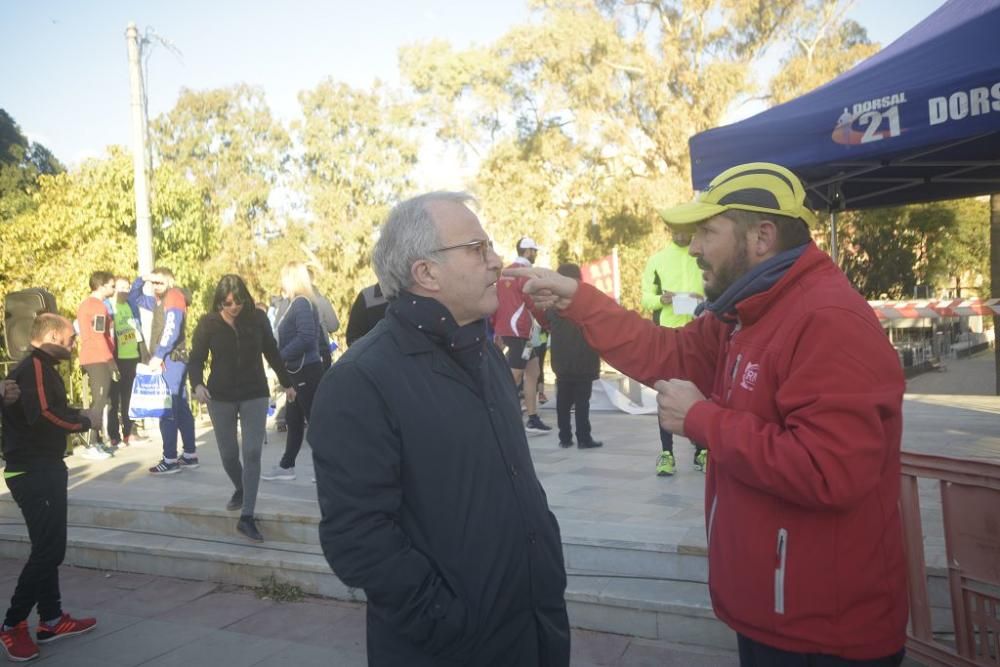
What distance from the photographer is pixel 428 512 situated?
6.91 ft

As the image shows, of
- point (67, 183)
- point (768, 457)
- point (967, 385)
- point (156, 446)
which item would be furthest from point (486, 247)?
point (67, 183)

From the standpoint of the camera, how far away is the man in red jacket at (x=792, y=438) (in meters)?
1.89

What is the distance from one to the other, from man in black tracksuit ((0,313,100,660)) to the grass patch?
1191 mm

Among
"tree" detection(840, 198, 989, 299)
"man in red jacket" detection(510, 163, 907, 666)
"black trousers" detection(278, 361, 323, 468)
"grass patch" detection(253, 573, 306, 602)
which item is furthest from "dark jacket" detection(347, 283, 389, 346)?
"tree" detection(840, 198, 989, 299)

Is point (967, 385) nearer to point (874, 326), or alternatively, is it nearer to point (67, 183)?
point (874, 326)

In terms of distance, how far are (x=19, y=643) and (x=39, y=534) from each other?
23.1 inches

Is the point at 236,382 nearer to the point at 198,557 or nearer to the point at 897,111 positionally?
the point at 198,557

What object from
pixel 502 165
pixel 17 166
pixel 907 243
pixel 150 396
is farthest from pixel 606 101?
pixel 17 166

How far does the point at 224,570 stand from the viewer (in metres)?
5.80

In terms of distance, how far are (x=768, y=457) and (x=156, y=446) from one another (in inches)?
363

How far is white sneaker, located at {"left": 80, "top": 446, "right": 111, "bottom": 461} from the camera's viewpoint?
351 inches

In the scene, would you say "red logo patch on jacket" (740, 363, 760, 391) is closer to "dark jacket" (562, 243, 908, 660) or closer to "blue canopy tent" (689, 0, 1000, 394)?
"dark jacket" (562, 243, 908, 660)

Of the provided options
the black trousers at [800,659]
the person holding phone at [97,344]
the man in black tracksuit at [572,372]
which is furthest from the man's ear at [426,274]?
the person holding phone at [97,344]

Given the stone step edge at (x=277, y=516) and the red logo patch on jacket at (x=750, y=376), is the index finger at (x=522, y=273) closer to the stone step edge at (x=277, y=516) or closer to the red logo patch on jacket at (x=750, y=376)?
the red logo patch on jacket at (x=750, y=376)
